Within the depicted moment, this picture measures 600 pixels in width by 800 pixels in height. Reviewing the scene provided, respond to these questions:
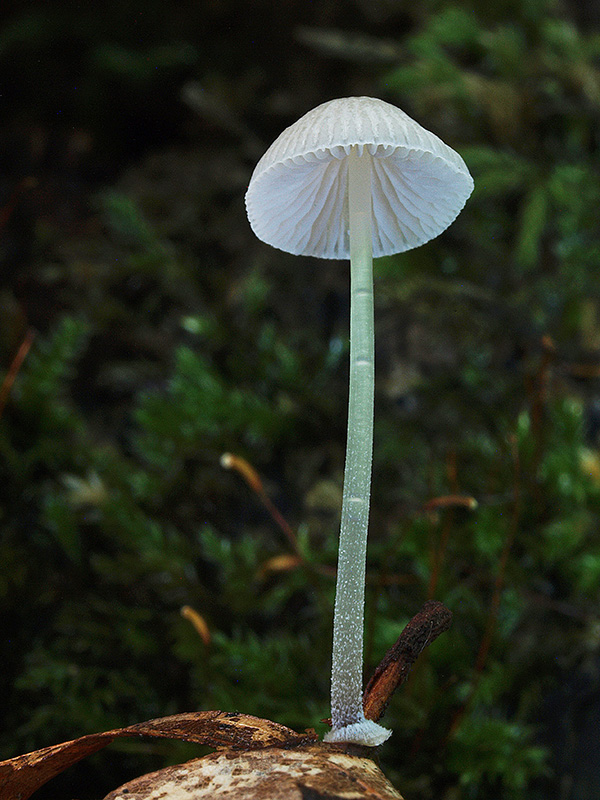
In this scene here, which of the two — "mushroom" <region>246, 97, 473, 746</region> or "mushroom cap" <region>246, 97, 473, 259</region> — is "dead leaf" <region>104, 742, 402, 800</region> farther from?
"mushroom cap" <region>246, 97, 473, 259</region>

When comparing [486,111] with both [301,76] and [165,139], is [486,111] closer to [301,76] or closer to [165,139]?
[301,76]

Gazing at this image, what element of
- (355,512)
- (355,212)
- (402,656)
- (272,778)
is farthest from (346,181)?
(272,778)

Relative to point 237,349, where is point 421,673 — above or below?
below

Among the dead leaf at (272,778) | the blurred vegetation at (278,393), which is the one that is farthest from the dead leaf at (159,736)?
the blurred vegetation at (278,393)

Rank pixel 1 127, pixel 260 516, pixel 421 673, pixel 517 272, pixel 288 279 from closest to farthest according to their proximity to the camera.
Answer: pixel 421 673 < pixel 260 516 < pixel 517 272 < pixel 288 279 < pixel 1 127

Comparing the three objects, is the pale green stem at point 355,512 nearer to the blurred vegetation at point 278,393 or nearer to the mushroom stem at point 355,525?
the mushroom stem at point 355,525

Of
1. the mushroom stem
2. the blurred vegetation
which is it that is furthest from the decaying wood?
the blurred vegetation

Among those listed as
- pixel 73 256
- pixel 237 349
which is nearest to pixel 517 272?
pixel 237 349
